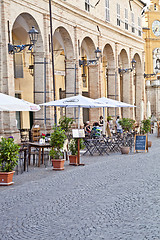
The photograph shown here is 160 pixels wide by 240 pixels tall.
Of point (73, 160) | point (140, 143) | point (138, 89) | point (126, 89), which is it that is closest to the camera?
point (73, 160)

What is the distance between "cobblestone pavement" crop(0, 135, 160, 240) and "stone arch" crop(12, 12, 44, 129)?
9.96 m

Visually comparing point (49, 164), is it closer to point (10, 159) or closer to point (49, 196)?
point (10, 159)

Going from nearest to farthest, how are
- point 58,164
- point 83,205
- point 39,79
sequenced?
point 83,205 → point 58,164 → point 39,79

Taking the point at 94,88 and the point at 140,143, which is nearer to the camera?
the point at 140,143

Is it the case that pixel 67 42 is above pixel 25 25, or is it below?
below

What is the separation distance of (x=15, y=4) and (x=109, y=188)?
12.7m

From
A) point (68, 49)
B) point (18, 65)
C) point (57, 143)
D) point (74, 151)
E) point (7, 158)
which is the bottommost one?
point (74, 151)

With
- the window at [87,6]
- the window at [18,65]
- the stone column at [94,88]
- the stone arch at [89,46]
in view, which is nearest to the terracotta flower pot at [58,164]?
the window at [18,65]

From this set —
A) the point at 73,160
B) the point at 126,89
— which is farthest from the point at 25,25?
the point at 126,89

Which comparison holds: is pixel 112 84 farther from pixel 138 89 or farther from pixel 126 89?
pixel 138 89

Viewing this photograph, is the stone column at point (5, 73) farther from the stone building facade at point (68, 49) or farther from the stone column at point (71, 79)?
the stone column at point (71, 79)

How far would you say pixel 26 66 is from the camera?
27.4 meters

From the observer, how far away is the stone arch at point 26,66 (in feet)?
71.0

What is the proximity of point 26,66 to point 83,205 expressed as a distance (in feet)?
68.3
